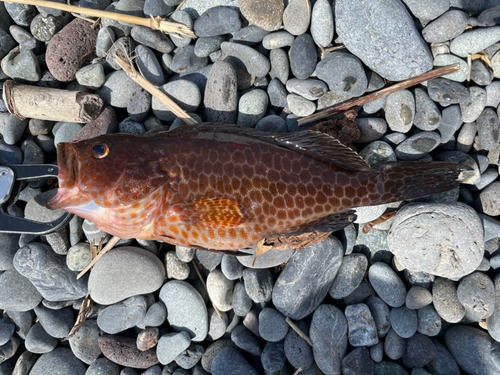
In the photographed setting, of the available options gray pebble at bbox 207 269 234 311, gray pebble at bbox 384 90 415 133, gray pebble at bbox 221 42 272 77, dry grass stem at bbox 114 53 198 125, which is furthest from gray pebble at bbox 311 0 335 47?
gray pebble at bbox 207 269 234 311

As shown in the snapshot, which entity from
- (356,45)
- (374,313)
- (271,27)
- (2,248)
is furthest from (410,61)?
(2,248)

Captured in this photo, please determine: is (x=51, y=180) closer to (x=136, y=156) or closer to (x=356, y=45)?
(x=136, y=156)

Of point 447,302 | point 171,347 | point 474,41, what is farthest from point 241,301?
point 474,41

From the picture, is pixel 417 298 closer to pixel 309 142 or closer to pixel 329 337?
pixel 329 337

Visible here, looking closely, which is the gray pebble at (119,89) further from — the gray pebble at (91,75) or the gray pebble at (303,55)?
the gray pebble at (303,55)

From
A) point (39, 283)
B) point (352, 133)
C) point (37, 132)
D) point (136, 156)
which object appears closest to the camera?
point (136, 156)
